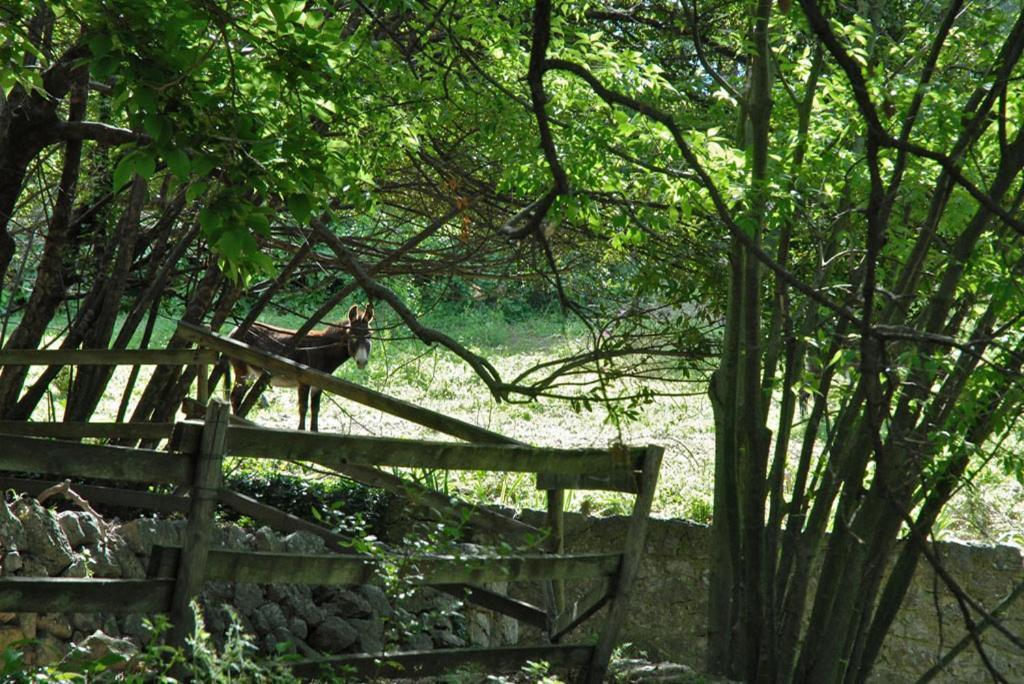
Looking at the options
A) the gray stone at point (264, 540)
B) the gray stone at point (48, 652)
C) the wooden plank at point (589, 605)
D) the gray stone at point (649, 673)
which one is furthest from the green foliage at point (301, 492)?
the gray stone at point (649, 673)

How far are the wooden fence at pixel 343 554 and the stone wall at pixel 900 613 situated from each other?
10.3 feet

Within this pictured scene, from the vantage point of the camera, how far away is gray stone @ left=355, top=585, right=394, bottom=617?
644cm

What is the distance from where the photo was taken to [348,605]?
20.7 feet

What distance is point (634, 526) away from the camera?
4.21 meters

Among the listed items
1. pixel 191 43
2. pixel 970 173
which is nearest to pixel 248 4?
pixel 191 43

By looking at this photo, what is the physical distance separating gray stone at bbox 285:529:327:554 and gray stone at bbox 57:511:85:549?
1230 mm

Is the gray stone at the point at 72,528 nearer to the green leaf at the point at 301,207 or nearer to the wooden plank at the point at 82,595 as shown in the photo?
the wooden plank at the point at 82,595

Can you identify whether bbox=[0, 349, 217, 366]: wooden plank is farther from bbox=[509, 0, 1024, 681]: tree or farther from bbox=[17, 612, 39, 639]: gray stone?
bbox=[509, 0, 1024, 681]: tree

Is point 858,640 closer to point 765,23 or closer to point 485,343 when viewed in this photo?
point 765,23

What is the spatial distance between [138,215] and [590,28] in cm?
353

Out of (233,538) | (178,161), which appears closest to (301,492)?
(233,538)

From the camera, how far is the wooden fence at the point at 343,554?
Result: 3.15m

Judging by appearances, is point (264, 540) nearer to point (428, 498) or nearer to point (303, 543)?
point (303, 543)

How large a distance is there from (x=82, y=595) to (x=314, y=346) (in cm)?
493
